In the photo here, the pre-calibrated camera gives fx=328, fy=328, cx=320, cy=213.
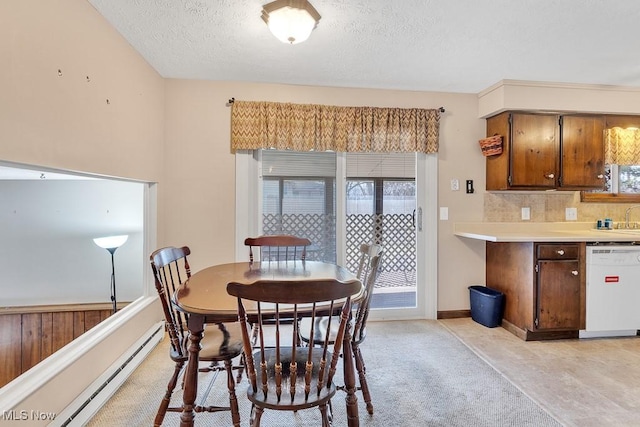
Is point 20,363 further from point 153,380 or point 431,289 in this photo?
point 431,289

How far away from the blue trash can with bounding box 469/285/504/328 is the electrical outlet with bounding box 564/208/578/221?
3.81ft

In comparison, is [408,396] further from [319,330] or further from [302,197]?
[302,197]

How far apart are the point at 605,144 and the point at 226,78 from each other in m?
3.84

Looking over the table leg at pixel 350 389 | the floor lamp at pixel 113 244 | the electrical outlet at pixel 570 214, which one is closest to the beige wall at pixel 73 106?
the floor lamp at pixel 113 244

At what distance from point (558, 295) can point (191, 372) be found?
2.98 m

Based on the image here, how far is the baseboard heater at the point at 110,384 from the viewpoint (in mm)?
1689

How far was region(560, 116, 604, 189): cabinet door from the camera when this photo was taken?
3250 millimetres

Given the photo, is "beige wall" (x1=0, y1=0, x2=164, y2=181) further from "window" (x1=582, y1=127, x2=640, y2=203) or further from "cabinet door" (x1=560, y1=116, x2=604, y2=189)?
"window" (x1=582, y1=127, x2=640, y2=203)

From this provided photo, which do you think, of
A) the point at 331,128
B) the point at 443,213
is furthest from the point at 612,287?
the point at 331,128

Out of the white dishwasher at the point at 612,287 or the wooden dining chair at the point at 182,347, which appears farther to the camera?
the white dishwasher at the point at 612,287

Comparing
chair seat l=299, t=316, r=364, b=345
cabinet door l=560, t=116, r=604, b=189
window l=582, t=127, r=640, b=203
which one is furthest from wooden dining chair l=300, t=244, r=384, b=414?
window l=582, t=127, r=640, b=203

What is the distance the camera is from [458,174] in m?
3.47

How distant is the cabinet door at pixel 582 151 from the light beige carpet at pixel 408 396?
206cm

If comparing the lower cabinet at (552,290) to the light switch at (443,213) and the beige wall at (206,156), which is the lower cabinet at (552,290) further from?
the beige wall at (206,156)
